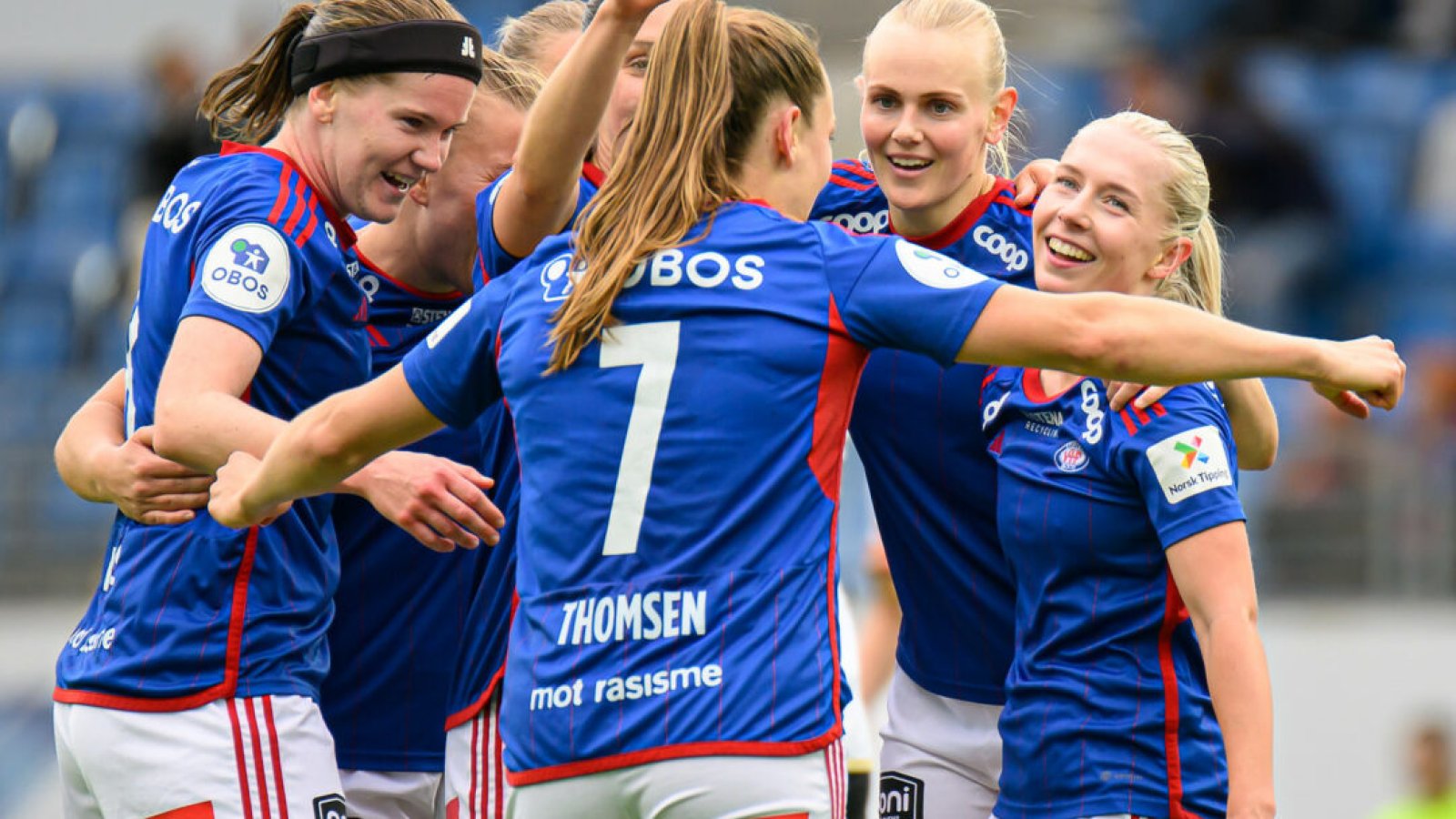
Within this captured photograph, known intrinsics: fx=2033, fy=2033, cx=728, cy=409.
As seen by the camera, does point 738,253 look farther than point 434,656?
No

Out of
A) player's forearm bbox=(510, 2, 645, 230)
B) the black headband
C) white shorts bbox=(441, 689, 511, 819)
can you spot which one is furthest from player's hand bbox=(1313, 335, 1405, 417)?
the black headband

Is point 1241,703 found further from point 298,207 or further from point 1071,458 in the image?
point 298,207

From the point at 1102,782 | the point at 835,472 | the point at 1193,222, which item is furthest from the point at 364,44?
the point at 1102,782

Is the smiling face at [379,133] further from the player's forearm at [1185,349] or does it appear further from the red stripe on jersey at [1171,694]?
the red stripe on jersey at [1171,694]

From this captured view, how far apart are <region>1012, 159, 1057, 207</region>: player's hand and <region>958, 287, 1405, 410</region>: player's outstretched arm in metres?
1.20

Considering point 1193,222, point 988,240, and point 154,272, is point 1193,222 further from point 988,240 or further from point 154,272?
point 154,272

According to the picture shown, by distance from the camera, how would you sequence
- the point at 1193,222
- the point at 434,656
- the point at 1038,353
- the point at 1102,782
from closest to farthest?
1. the point at 1038,353
2. the point at 1102,782
3. the point at 1193,222
4. the point at 434,656

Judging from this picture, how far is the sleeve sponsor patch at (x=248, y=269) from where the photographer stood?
3.72 meters

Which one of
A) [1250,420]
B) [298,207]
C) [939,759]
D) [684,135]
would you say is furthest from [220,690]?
[1250,420]

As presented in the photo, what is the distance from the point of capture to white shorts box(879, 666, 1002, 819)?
4352 mm

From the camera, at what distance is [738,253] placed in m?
3.32

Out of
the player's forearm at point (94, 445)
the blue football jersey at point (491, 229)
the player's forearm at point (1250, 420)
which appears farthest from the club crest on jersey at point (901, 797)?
the player's forearm at point (94, 445)

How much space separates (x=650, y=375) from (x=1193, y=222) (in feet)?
4.63

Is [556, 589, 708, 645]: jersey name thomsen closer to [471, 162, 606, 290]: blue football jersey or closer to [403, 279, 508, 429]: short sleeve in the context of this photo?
[403, 279, 508, 429]: short sleeve
